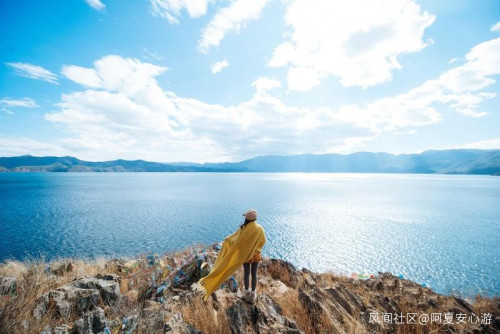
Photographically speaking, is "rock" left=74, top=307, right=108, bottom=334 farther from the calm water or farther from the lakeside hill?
the calm water

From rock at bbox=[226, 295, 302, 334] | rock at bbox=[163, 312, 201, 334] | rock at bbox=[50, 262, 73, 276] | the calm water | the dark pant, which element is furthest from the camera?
the calm water

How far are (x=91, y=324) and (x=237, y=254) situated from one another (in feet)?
12.8

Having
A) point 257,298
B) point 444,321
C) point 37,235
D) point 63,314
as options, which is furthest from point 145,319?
point 37,235

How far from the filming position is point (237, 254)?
7.18 meters

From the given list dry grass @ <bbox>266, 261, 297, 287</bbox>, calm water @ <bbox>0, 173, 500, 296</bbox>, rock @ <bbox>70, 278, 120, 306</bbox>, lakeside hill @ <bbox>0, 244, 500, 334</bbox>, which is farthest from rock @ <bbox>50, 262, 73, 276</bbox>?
calm water @ <bbox>0, 173, 500, 296</bbox>

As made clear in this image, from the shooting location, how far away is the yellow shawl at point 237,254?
7.10 m

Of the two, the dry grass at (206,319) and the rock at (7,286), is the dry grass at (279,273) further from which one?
the rock at (7,286)

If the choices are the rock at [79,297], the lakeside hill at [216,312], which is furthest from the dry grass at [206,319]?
the rock at [79,297]

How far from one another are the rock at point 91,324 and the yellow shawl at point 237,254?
262 cm

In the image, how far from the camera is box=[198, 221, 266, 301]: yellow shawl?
7.10m

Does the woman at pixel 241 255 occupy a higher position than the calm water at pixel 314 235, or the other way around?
the woman at pixel 241 255

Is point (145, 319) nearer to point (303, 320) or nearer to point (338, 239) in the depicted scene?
point (303, 320)

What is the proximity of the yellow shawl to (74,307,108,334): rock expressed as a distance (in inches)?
103

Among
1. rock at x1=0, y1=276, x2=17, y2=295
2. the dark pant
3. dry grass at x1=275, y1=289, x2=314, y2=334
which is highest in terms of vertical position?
the dark pant
